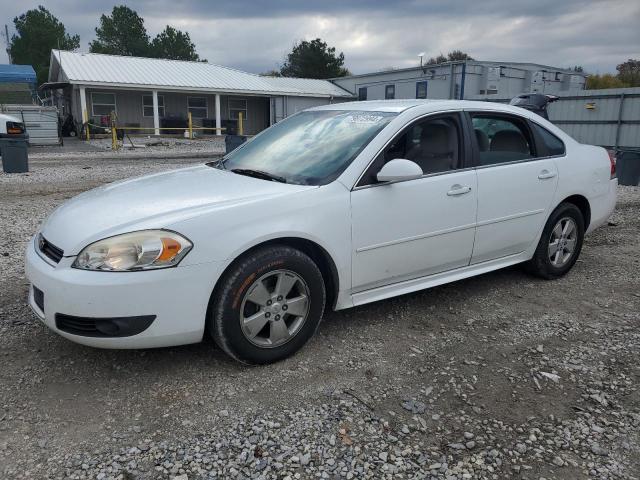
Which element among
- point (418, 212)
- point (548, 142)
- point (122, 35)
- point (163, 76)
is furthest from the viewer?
point (122, 35)

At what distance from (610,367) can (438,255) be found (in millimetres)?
1296

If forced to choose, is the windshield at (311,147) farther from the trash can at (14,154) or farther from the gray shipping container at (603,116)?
the gray shipping container at (603,116)

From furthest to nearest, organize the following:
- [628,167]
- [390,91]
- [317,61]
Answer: [317,61] < [390,91] < [628,167]

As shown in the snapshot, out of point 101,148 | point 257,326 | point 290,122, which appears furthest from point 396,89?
point 257,326

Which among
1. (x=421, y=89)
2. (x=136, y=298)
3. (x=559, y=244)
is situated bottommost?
(x=559, y=244)

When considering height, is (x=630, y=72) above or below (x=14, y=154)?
above

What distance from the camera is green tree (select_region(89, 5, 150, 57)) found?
213 ft

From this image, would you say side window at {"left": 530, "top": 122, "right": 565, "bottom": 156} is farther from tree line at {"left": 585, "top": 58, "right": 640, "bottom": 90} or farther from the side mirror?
tree line at {"left": 585, "top": 58, "right": 640, "bottom": 90}

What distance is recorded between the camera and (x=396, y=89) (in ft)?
94.4

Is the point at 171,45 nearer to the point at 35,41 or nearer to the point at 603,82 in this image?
the point at 35,41

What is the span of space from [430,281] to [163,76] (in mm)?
28427

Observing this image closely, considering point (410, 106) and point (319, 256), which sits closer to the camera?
point (319, 256)

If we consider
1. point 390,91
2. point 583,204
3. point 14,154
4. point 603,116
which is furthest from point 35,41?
point 583,204

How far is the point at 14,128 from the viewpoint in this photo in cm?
1631
